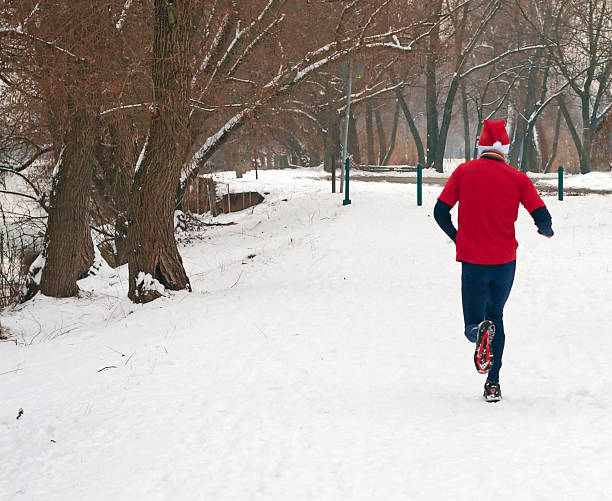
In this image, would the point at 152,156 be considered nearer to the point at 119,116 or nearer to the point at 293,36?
the point at 119,116

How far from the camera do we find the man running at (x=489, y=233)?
513 centimetres

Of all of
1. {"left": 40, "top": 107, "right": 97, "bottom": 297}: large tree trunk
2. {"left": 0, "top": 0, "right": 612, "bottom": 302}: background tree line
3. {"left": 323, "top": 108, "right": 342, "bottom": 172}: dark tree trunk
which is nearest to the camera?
{"left": 0, "top": 0, "right": 612, "bottom": 302}: background tree line

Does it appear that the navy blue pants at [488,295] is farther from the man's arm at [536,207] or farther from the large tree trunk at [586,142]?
the large tree trunk at [586,142]

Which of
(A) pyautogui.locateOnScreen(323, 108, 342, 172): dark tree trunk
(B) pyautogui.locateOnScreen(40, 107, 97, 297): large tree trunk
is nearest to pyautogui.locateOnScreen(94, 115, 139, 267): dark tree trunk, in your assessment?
(B) pyautogui.locateOnScreen(40, 107, 97, 297): large tree trunk

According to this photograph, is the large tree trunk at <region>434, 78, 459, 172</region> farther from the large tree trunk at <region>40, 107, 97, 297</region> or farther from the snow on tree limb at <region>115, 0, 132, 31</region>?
the snow on tree limb at <region>115, 0, 132, 31</region>

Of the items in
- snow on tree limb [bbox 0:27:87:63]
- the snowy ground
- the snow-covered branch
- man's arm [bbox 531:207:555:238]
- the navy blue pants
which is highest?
snow on tree limb [bbox 0:27:87:63]

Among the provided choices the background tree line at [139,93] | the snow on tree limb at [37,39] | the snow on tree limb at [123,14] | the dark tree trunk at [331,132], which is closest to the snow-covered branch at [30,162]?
the background tree line at [139,93]

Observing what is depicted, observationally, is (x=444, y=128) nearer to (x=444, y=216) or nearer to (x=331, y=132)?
(x=331, y=132)

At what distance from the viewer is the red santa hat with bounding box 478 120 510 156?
530cm

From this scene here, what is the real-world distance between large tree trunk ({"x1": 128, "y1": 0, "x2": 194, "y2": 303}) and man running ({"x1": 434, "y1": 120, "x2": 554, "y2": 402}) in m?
6.05

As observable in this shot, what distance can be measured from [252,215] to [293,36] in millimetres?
8639

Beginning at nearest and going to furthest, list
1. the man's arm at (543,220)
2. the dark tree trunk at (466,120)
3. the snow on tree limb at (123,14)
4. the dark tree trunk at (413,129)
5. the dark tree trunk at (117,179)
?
A: the man's arm at (543,220) < the snow on tree limb at (123,14) < the dark tree trunk at (117,179) < the dark tree trunk at (413,129) < the dark tree trunk at (466,120)

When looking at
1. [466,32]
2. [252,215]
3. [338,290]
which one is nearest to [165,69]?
[338,290]

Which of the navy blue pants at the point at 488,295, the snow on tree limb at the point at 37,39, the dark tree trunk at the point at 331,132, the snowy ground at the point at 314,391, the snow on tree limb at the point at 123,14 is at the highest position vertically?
the snow on tree limb at the point at 123,14
